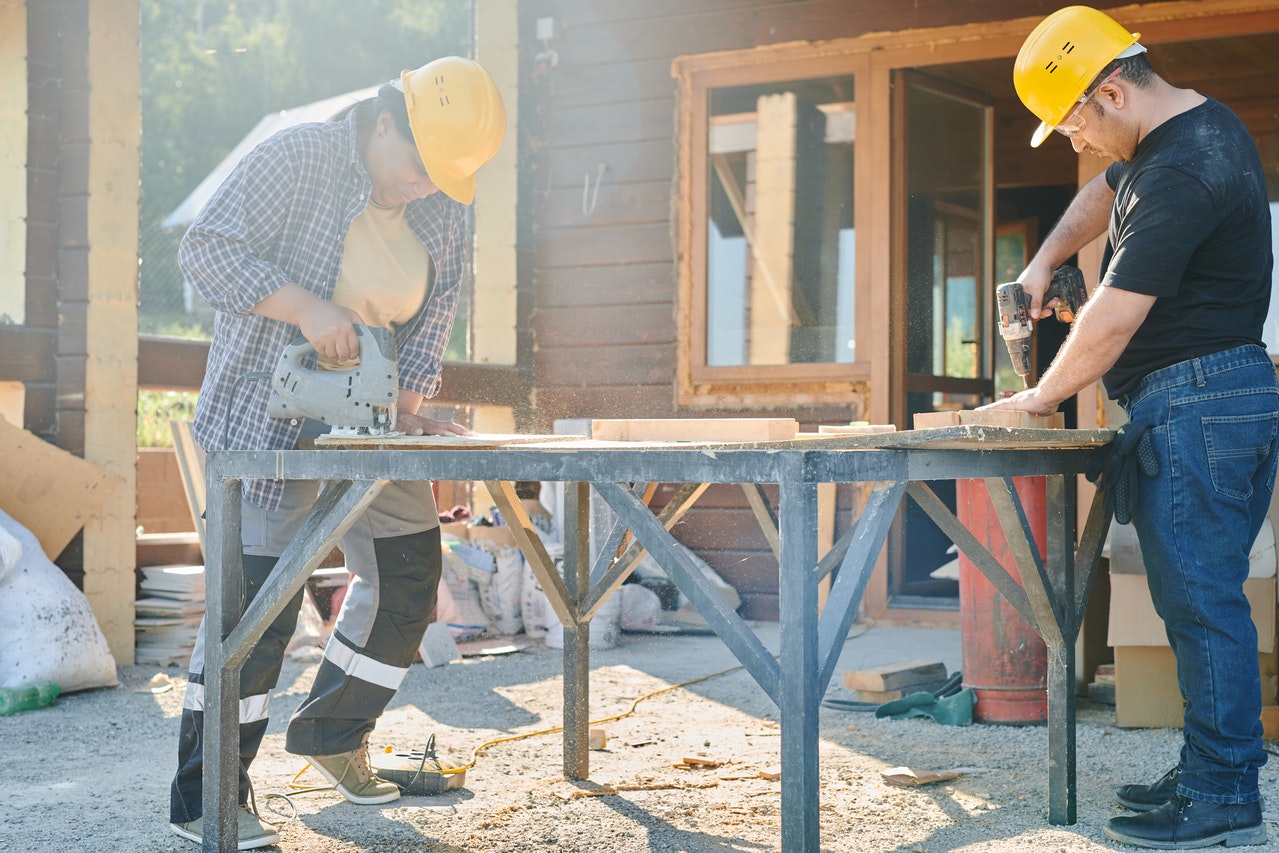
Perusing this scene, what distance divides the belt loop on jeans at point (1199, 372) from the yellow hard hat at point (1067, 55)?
60 cm

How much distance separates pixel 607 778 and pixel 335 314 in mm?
1480

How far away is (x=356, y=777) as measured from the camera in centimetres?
317

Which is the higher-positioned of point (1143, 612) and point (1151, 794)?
point (1143, 612)

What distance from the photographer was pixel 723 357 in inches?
258

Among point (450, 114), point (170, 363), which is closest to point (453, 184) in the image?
point (450, 114)

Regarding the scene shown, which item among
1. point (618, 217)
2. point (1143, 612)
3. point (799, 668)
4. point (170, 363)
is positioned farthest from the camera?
point (618, 217)

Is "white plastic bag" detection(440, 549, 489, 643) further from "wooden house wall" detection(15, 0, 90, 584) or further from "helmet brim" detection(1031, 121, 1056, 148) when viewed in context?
"helmet brim" detection(1031, 121, 1056, 148)

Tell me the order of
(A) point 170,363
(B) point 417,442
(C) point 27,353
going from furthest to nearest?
(A) point 170,363 < (C) point 27,353 < (B) point 417,442

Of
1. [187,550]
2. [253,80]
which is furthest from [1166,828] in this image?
[253,80]

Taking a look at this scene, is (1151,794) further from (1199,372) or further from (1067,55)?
(1067,55)

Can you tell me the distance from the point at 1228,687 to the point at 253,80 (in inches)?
1366

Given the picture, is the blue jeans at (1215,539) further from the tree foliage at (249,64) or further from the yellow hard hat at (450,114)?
the tree foliage at (249,64)

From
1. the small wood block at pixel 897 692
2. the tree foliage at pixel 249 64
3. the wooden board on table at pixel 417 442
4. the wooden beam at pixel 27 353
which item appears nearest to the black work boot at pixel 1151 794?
the small wood block at pixel 897 692

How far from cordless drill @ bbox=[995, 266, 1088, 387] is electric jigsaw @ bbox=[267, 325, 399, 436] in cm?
138
